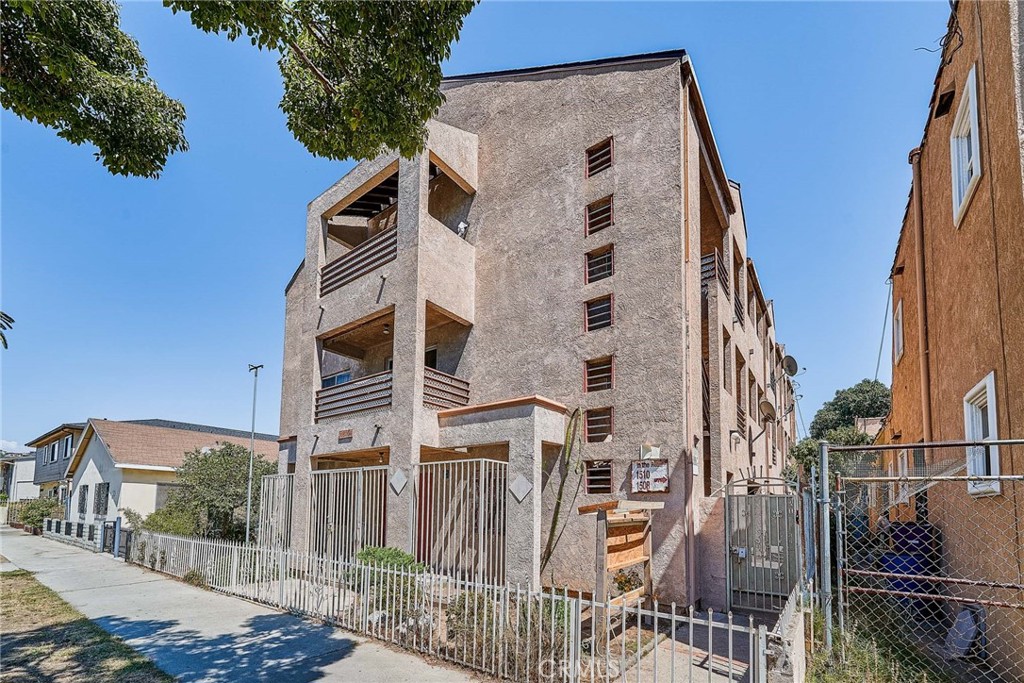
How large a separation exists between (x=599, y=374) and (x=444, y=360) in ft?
15.3

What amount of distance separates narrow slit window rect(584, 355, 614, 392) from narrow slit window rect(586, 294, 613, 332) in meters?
0.72

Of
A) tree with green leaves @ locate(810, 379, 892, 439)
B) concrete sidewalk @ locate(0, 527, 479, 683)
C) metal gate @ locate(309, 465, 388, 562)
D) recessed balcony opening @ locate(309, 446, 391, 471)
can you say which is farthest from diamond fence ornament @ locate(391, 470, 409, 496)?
tree with green leaves @ locate(810, 379, 892, 439)

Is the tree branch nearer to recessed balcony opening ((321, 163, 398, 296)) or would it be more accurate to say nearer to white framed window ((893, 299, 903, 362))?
recessed balcony opening ((321, 163, 398, 296))

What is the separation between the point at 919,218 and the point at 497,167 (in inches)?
371

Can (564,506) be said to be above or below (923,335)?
below

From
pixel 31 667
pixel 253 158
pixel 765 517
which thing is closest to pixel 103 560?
pixel 31 667

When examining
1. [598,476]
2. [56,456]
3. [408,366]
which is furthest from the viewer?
[56,456]

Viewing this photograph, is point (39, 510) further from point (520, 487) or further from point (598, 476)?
point (598, 476)

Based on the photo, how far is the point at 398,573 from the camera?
900 centimetres

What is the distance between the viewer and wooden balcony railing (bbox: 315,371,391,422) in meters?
13.4

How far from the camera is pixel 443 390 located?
13.8m

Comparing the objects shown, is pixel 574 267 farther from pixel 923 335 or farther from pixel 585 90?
pixel 923 335

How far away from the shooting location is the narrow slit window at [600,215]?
13.1m

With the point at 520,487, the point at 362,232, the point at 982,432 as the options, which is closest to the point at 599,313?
the point at 520,487
